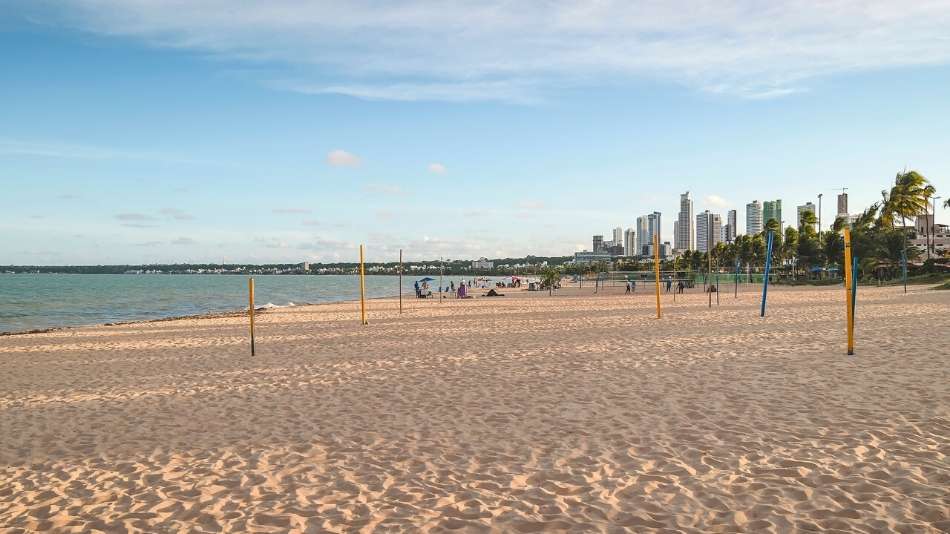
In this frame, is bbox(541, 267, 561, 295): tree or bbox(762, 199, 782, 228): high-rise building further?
bbox(762, 199, 782, 228): high-rise building

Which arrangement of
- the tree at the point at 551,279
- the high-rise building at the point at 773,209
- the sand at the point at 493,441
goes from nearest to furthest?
the sand at the point at 493,441 < the tree at the point at 551,279 < the high-rise building at the point at 773,209

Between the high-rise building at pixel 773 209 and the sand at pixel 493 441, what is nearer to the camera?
the sand at pixel 493 441

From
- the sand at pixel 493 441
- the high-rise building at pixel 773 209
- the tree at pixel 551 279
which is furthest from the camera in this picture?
the high-rise building at pixel 773 209

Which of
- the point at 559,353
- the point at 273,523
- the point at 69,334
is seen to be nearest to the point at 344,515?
the point at 273,523

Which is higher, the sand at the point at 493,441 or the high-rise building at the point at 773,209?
the high-rise building at the point at 773,209

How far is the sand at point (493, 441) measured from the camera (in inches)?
171

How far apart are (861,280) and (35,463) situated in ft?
189

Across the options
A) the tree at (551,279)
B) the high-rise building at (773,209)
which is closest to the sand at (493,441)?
the tree at (551,279)

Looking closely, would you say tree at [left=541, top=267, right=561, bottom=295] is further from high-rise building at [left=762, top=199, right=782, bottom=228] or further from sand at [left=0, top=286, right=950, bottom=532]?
high-rise building at [left=762, top=199, right=782, bottom=228]

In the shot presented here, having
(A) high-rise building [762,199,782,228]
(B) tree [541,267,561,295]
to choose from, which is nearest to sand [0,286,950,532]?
(B) tree [541,267,561,295]

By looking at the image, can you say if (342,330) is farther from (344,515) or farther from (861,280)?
(861,280)

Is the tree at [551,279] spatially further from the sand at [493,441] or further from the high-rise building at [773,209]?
the high-rise building at [773,209]

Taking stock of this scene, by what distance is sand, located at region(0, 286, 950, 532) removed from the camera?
14.2 ft

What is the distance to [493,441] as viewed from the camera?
6.11m
